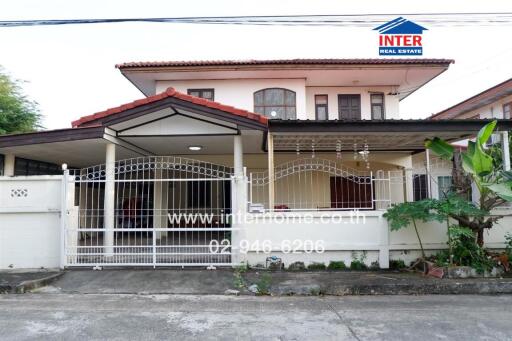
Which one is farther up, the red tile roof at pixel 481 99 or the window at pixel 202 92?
the red tile roof at pixel 481 99

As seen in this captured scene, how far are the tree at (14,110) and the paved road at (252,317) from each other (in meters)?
11.0

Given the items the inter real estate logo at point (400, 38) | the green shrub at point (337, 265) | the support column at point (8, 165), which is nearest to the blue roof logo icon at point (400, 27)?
the inter real estate logo at point (400, 38)

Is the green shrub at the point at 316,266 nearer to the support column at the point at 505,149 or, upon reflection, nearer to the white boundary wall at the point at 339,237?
the white boundary wall at the point at 339,237

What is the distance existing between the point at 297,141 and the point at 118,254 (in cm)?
547

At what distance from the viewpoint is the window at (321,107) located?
1361 cm

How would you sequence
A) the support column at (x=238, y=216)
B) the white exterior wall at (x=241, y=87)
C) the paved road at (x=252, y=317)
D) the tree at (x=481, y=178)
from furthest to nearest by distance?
the white exterior wall at (x=241, y=87) < the support column at (x=238, y=216) < the tree at (x=481, y=178) < the paved road at (x=252, y=317)

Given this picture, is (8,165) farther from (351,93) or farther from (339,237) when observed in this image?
(351,93)

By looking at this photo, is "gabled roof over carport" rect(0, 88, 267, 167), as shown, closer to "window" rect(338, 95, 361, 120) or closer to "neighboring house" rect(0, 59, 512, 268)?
"neighboring house" rect(0, 59, 512, 268)

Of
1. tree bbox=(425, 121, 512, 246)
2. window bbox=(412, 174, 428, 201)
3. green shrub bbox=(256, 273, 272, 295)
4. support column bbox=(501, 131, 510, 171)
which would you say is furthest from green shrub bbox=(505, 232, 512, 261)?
window bbox=(412, 174, 428, 201)

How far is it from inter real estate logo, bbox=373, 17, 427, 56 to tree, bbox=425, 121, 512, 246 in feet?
13.7

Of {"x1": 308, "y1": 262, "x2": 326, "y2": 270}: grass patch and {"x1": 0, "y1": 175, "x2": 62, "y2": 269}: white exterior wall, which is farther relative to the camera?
{"x1": 308, "y1": 262, "x2": 326, "y2": 270}: grass patch

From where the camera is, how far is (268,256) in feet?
25.2

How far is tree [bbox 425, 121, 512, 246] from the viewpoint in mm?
6773

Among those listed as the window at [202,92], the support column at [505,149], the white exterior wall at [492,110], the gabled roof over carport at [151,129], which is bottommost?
the support column at [505,149]
